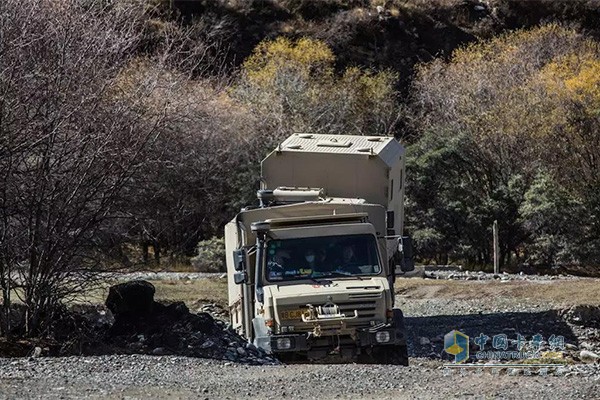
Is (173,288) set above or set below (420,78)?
below

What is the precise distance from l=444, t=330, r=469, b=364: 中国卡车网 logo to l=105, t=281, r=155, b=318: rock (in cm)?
531

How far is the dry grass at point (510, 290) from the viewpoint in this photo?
26.0m

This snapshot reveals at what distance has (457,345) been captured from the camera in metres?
19.6

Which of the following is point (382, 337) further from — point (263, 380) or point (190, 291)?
point (190, 291)

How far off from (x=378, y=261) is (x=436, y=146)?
3041 cm

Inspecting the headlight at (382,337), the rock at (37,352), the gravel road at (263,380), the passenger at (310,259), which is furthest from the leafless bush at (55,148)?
the headlight at (382,337)

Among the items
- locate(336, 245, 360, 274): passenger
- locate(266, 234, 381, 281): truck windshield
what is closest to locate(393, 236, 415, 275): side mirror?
locate(266, 234, 381, 281): truck windshield

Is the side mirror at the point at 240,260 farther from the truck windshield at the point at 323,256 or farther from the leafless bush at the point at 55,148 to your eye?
the leafless bush at the point at 55,148

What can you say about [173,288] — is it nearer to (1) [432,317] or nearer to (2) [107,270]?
(1) [432,317]

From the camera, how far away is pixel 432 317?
24.1m

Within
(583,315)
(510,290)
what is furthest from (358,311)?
(510,290)

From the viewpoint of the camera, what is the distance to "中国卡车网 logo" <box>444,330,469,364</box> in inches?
755

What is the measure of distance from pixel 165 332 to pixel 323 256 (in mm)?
3196

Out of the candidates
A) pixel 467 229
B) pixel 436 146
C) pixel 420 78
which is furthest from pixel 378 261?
pixel 420 78
